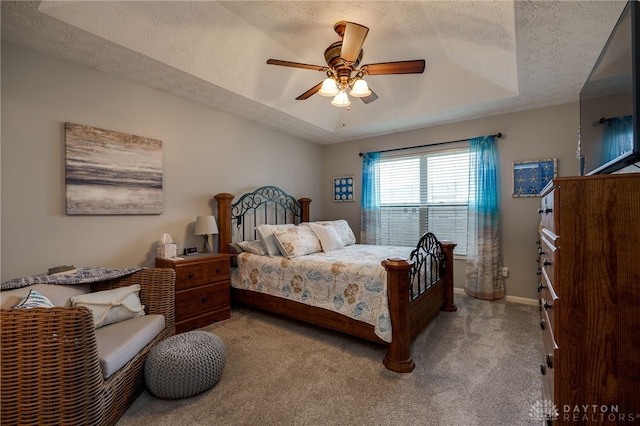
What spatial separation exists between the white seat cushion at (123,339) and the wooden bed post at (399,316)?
67.9 inches

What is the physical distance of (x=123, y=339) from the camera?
1.64 meters

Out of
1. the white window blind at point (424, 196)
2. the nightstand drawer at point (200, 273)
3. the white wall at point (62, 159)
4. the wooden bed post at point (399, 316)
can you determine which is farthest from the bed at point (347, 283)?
the white window blind at point (424, 196)

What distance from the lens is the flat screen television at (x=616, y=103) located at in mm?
1077

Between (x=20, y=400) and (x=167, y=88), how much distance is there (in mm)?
2791

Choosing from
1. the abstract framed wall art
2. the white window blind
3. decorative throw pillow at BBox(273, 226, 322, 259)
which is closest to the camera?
the abstract framed wall art

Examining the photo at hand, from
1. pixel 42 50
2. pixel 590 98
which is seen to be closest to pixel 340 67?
pixel 590 98

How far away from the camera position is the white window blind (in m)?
4.00

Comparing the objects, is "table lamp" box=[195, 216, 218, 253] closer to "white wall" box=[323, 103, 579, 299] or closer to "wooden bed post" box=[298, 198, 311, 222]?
"wooden bed post" box=[298, 198, 311, 222]

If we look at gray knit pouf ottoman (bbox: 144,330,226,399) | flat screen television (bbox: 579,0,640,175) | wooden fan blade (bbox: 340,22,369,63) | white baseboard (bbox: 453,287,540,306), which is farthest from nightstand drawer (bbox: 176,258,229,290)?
white baseboard (bbox: 453,287,540,306)

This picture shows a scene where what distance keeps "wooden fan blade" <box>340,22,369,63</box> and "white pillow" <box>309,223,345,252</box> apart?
79.4 inches

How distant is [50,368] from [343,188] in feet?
14.3

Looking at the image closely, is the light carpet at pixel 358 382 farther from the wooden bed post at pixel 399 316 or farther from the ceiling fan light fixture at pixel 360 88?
the ceiling fan light fixture at pixel 360 88

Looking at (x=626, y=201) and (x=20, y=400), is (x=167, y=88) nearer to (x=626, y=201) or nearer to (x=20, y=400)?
(x=20, y=400)

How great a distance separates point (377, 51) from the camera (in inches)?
116
